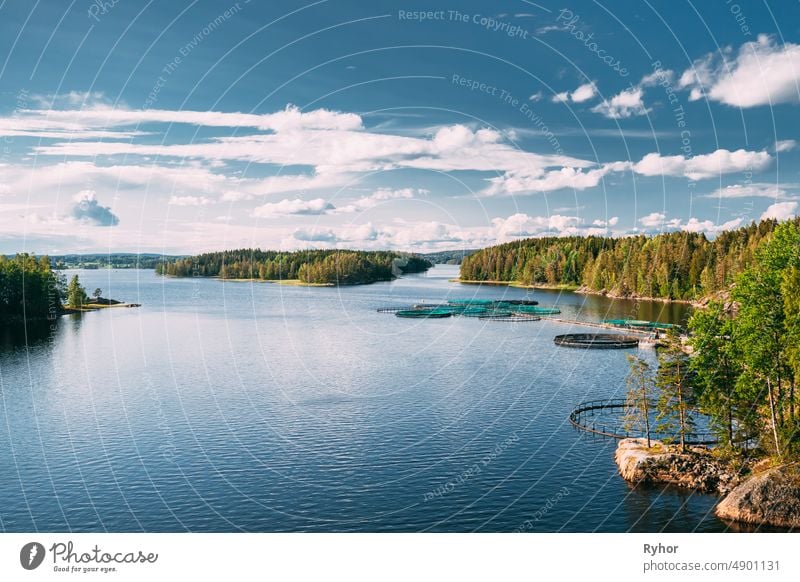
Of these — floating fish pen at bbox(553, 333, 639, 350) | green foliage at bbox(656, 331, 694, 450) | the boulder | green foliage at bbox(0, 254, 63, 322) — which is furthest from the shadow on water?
the boulder

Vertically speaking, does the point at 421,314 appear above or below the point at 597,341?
above

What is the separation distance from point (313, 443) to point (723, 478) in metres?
37.4

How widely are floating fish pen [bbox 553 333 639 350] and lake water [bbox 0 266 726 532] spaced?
8.18 meters

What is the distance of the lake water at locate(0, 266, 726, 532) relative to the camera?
5269 centimetres

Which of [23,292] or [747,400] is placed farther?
[23,292]

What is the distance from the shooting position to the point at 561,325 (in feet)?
587

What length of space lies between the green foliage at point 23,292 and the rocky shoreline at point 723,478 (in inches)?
6337

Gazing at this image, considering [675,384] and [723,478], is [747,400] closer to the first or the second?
[675,384]

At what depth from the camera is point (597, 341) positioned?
5689 inches

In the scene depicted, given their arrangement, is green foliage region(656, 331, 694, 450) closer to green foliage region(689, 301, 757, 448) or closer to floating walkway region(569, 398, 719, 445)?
floating walkway region(569, 398, 719, 445)

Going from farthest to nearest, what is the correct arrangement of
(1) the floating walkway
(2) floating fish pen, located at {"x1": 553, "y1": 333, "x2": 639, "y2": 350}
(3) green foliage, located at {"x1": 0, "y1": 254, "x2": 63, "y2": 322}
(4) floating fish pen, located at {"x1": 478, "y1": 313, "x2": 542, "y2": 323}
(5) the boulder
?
(4) floating fish pen, located at {"x1": 478, "y1": 313, "x2": 542, "y2": 323} < (3) green foliage, located at {"x1": 0, "y1": 254, "x2": 63, "y2": 322} < (2) floating fish pen, located at {"x1": 553, "y1": 333, "x2": 639, "y2": 350} < (1) the floating walkway < (5) the boulder

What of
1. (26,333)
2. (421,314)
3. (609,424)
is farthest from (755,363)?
(26,333)

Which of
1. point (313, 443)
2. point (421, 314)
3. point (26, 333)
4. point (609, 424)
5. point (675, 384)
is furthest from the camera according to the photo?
point (421, 314)

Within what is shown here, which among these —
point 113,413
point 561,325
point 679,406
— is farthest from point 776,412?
point 561,325
